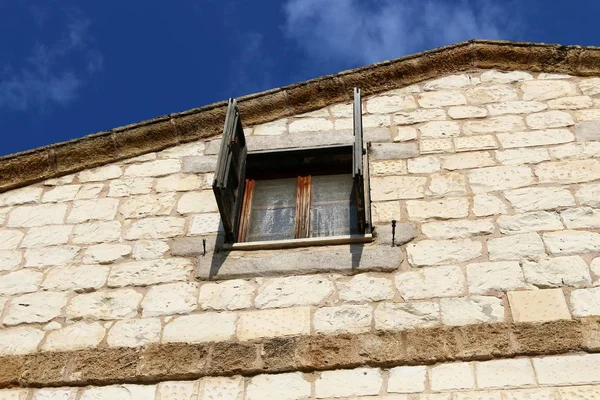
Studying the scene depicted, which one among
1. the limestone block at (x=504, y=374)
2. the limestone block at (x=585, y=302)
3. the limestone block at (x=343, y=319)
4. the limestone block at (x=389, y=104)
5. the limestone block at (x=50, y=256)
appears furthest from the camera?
→ the limestone block at (x=389, y=104)

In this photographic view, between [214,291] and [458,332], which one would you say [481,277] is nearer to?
[458,332]

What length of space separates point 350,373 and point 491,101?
264cm

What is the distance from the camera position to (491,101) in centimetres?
571

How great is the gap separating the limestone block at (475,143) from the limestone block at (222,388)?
2.30m

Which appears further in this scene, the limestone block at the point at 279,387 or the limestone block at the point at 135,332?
the limestone block at the point at 135,332

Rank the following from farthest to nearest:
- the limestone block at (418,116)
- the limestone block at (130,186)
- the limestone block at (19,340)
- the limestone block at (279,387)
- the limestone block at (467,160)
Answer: the limestone block at (418,116)
the limestone block at (130,186)
the limestone block at (467,160)
the limestone block at (19,340)
the limestone block at (279,387)

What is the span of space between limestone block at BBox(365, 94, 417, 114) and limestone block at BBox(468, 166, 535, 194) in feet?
3.10

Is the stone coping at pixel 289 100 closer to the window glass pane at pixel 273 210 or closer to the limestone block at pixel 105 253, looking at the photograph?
the window glass pane at pixel 273 210

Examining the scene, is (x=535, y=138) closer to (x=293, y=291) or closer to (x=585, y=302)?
(x=585, y=302)

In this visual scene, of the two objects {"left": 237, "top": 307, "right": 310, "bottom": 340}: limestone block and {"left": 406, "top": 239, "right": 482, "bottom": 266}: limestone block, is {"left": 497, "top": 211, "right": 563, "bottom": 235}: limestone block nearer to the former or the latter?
{"left": 406, "top": 239, "right": 482, "bottom": 266}: limestone block

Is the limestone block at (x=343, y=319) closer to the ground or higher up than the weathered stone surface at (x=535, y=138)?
closer to the ground

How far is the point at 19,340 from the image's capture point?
4.48 metres

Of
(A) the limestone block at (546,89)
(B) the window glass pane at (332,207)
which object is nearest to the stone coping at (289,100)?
(A) the limestone block at (546,89)

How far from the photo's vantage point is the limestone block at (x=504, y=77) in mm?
5898
